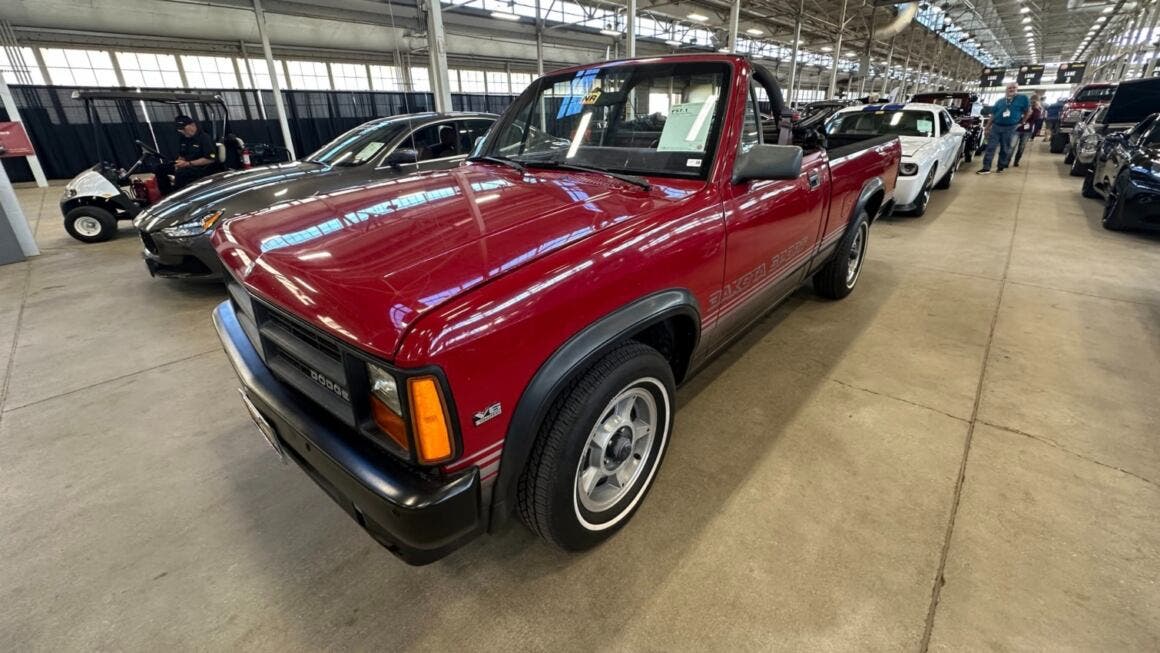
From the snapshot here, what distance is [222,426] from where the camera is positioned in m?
2.53

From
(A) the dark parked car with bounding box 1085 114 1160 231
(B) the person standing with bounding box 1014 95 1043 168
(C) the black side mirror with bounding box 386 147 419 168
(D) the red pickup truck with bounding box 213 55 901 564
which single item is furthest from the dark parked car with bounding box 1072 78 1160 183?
(C) the black side mirror with bounding box 386 147 419 168

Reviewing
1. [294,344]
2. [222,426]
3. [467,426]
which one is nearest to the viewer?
[467,426]

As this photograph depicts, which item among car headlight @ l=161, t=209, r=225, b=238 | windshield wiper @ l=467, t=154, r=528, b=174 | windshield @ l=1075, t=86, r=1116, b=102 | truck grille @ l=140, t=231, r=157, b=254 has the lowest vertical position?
truck grille @ l=140, t=231, r=157, b=254

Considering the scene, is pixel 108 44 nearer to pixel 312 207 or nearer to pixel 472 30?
pixel 472 30

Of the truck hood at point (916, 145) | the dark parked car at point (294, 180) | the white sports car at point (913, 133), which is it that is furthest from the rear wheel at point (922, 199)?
the dark parked car at point (294, 180)

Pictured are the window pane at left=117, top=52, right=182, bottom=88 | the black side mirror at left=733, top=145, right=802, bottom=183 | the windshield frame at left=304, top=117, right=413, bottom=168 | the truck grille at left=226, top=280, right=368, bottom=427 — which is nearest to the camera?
the truck grille at left=226, top=280, right=368, bottom=427

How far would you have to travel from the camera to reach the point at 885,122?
7.17 m

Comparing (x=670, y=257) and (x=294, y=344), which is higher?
(x=670, y=257)

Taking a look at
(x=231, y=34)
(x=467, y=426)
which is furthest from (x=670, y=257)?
(x=231, y=34)

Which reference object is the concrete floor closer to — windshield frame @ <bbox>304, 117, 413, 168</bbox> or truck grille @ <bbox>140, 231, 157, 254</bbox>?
truck grille @ <bbox>140, 231, 157, 254</bbox>

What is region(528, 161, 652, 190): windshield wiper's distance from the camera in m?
1.91

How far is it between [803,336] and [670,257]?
2.13 m

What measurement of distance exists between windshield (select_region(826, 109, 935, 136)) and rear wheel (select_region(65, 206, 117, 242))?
31.6 feet

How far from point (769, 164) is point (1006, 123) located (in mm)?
11498
